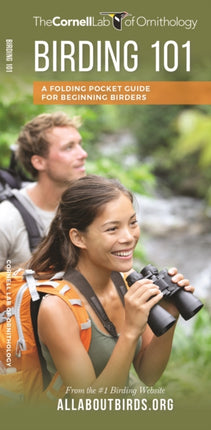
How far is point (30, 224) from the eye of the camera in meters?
3.25

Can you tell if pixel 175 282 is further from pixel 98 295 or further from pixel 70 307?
pixel 70 307

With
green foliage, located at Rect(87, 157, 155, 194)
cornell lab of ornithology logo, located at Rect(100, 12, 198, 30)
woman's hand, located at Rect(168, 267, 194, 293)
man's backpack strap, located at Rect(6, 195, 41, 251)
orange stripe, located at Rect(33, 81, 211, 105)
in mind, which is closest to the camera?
woman's hand, located at Rect(168, 267, 194, 293)

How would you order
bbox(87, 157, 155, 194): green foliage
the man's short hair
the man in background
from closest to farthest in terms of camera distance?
1. the man in background
2. the man's short hair
3. bbox(87, 157, 155, 194): green foliage

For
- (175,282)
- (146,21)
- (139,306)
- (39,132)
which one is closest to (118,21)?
(146,21)

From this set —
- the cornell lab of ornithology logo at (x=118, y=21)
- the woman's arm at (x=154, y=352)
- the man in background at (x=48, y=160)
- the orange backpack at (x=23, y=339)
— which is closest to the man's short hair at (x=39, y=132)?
the man in background at (x=48, y=160)

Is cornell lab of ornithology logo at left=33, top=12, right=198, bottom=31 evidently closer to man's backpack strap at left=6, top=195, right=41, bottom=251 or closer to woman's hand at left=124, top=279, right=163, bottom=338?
man's backpack strap at left=6, top=195, right=41, bottom=251

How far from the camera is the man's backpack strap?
3209 mm

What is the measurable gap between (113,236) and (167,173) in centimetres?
1601

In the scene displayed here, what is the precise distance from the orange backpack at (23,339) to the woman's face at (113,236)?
20 centimetres

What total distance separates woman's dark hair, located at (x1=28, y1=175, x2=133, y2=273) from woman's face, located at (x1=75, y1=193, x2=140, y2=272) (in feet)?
0.12

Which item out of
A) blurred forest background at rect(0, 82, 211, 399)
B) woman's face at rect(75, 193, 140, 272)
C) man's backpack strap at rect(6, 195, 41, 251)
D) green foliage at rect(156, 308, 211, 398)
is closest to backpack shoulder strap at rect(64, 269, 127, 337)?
woman's face at rect(75, 193, 140, 272)

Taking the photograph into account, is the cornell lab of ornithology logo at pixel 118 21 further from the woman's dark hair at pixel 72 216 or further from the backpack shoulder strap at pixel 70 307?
the backpack shoulder strap at pixel 70 307

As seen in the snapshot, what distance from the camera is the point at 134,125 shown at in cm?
1806

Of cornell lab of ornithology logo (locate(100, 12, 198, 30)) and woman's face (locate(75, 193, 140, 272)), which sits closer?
woman's face (locate(75, 193, 140, 272))
